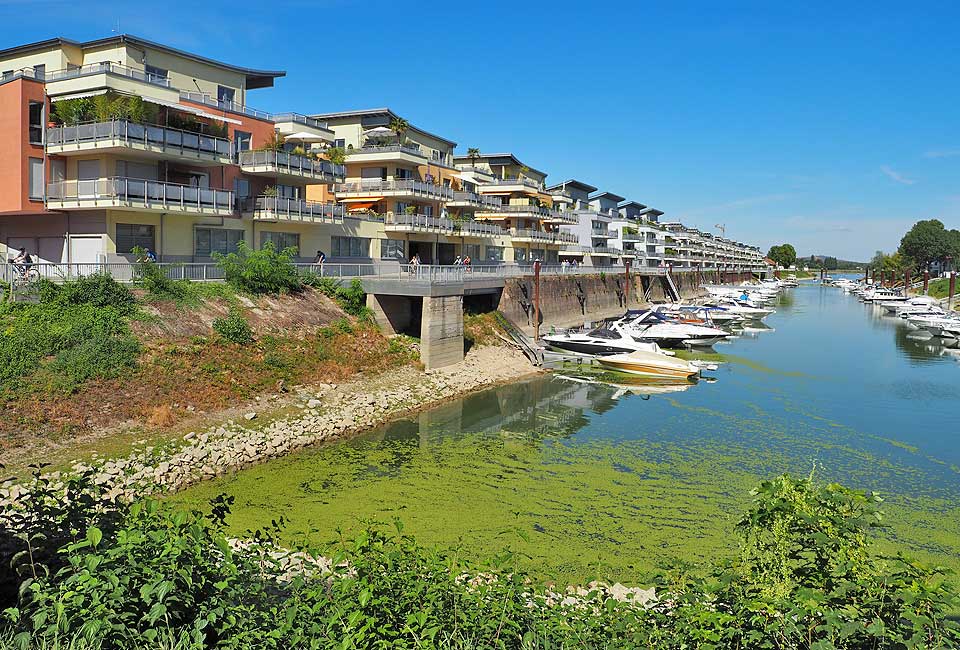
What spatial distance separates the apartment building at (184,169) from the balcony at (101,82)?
0.20 feet

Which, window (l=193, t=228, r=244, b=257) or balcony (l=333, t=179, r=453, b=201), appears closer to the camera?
window (l=193, t=228, r=244, b=257)

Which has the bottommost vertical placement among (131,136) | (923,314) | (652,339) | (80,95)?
(652,339)

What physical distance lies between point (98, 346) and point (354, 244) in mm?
24401

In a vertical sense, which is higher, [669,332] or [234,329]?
[234,329]

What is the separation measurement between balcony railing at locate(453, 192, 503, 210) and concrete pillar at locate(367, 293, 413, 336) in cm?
2004

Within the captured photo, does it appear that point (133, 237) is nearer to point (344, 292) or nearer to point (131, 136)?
point (131, 136)

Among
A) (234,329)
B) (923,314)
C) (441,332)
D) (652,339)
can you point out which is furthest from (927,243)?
(234,329)

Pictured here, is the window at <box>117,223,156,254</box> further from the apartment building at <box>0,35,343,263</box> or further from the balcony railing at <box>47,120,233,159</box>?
the balcony railing at <box>47,120,233,159</box>

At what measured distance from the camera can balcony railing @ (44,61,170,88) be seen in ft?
100

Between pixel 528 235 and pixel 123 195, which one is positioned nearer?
pixel 123 195

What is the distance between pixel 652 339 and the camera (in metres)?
50.3

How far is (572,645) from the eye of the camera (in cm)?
710

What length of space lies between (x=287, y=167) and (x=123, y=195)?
1062 cm

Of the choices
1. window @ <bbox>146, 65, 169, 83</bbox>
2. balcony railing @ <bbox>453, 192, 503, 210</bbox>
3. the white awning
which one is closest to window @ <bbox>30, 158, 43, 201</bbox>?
the white awning
